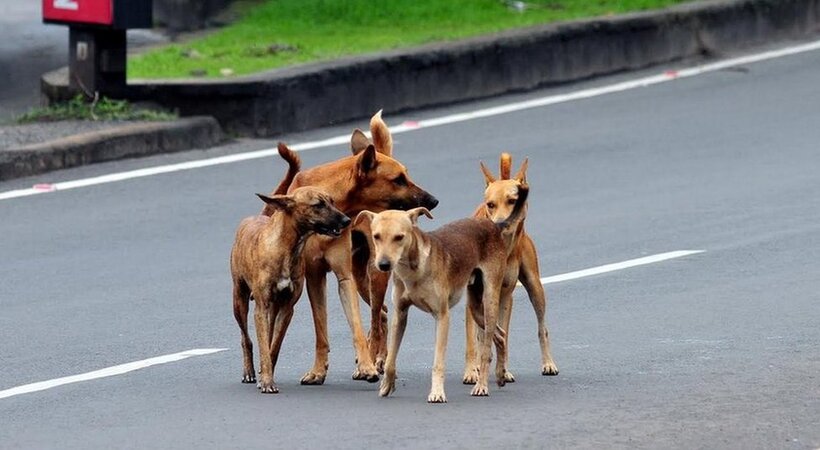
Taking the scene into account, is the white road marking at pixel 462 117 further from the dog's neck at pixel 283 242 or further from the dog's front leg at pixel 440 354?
the dog's front leg at pixel 440 354

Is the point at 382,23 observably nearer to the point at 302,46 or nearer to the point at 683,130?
the point at 302,46

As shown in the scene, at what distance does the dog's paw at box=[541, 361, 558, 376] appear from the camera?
10141mm

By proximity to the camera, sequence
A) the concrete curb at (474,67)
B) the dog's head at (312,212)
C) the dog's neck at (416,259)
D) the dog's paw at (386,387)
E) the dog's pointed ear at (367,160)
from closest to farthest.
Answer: the dog's neck at (416,259) → the dog's head at (312,212) → the dog's paw at (386,387) → the dog's pointed ear at (367,160) → the concrete curb at (474,67)

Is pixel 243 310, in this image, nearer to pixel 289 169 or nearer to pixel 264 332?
pixel 264 332

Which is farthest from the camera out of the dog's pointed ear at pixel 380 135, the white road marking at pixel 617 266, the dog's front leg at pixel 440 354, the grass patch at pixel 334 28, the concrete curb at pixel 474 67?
the grass patch at pixel 334 28

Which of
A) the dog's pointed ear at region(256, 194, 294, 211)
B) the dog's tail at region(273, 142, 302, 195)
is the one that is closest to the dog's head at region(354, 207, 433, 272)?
the dog's pointed ear at region(256, 194, 294, 211)

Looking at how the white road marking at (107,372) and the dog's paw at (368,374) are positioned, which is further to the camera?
the dog's paw at (368,374)

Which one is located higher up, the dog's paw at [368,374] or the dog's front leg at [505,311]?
the dog's front leg at [505,311]

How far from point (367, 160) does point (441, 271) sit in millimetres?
892

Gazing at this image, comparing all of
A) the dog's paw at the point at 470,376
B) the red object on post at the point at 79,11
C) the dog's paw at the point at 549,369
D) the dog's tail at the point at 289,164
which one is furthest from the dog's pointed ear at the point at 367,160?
the red object on post at the point at 79,11

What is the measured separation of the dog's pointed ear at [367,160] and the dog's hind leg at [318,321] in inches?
20.9

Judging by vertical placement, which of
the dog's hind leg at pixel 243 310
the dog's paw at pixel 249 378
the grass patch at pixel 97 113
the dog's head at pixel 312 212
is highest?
the dog's head at pixel 312 212

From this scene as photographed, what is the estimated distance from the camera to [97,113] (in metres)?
16.6

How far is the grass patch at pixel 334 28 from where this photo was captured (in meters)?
18.6
